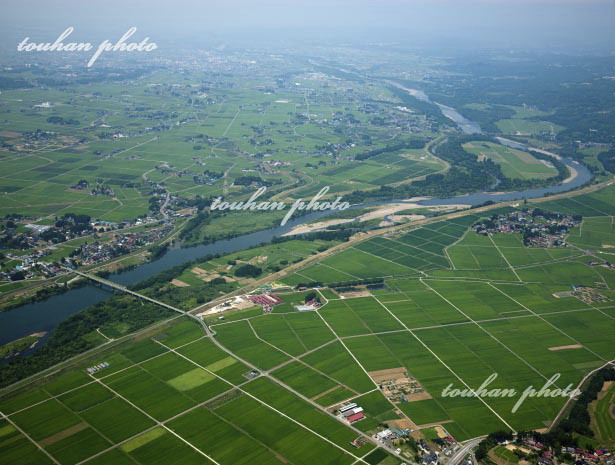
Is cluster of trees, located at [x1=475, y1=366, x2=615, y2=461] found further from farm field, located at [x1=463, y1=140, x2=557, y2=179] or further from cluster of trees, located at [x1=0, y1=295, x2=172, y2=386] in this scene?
farm field, located at [x1=463, y1=140, x2=557, y2=179]

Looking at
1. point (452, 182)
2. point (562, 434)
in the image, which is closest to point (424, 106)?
point (452, 182)

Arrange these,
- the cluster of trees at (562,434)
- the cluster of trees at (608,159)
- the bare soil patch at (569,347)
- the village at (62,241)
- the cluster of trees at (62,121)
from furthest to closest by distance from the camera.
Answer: the cluster of trees at (62,121) < the cluster of trees at (608,159) < the village at (62,241) < the bare soil patch at (569,347) < the cluster of trees at (562,434)

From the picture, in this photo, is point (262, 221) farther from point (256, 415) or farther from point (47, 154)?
point (47, 154)

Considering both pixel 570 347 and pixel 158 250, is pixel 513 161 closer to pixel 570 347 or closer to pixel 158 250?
pixel 570 347

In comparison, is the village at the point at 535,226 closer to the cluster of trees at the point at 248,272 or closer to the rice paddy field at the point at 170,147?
the rice paddy field at the point at 170,147

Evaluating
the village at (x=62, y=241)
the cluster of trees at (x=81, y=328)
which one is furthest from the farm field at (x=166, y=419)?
the village at (x=62, y=241)

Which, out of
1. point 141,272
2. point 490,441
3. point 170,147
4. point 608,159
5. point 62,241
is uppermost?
point 170,147

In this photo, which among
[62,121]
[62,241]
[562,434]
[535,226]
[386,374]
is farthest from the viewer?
[62,121]

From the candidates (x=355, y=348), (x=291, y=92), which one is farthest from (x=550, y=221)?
(x=291, y=92)
